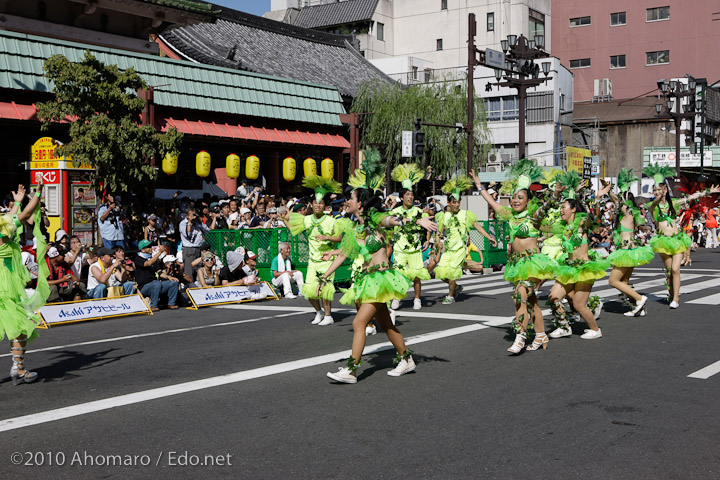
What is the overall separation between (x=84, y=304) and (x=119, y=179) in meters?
5.27

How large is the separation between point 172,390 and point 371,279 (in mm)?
2255

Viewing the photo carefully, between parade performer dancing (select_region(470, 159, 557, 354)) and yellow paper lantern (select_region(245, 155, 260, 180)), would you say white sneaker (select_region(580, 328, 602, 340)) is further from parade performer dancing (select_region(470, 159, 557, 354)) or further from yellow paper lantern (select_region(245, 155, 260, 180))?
yellow paper lantern (select_region(245, 155, 260, 180))

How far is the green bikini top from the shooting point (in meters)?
9.10

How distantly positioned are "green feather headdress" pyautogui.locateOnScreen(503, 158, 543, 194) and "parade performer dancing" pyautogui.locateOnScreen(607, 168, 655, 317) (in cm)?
257

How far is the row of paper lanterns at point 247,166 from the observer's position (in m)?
22.2

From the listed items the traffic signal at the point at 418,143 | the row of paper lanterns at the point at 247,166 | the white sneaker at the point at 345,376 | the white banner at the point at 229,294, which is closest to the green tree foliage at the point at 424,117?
the row of paper lanterns at the point at 247,166

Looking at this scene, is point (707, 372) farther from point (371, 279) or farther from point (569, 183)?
point (371, 279)

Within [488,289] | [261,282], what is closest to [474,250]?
[488,289]

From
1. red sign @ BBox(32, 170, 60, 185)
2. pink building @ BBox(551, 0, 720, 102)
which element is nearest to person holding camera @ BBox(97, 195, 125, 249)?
red sign @ BBox(32, 170, 60, 185)

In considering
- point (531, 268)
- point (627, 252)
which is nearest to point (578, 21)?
point (627, 252)

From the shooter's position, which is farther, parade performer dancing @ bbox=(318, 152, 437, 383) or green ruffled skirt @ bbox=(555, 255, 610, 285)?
green ruffled skirt @ bbox=(555, 255, 610, 285)

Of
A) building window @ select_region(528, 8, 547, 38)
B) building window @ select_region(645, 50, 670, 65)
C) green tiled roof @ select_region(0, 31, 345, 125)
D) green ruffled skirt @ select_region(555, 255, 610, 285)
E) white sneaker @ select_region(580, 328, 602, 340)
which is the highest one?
building window @ select_region(528, 8, 547, 38)

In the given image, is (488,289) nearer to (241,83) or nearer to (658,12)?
(241,83)

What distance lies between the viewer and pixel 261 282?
15938 millimetres
